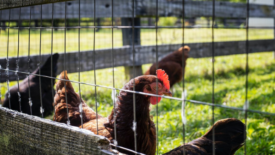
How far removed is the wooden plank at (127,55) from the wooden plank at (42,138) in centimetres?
120

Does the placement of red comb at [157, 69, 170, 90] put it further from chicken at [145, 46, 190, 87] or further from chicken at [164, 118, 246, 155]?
chicken at [145, 46, 190, 87]

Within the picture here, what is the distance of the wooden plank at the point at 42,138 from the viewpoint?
1525 millimetres

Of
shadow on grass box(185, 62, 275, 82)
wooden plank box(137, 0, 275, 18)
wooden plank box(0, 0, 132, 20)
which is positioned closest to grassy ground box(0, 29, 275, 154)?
shadow on grass box(185, 62, 275, 82)

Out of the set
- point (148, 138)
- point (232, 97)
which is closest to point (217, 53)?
point (232, 97)

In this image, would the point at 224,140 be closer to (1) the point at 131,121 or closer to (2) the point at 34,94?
(1) the point at 131,121

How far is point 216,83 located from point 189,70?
1182 mm

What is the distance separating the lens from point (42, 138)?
Answer: 183cm

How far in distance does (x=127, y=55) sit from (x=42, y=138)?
310cm

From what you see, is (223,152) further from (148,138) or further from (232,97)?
(232,97)

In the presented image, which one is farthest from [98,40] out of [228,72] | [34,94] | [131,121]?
[131,121]

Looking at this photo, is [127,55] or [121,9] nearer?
[121,9]

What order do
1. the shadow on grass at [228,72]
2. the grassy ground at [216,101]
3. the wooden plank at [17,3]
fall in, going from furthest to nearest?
the shadow on grass at [228,72]
the grassy ground at [216,101]
the wooden plank at [17,3]

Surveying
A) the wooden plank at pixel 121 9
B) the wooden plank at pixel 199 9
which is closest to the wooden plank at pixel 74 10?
the wooden plank at pixel 121 9

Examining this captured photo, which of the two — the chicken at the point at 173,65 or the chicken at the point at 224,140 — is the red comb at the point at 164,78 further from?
the chicken at the point at 173,65
